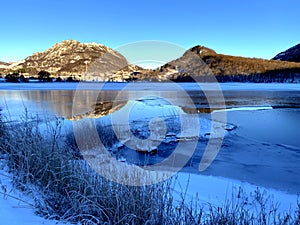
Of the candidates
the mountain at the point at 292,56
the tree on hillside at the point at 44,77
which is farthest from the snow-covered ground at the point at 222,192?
the mountain at the point at 292,56

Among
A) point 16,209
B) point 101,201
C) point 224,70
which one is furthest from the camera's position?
→ point 224,70

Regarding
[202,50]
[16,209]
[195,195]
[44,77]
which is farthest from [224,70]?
[16,209]

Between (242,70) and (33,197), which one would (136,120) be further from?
(242,70)

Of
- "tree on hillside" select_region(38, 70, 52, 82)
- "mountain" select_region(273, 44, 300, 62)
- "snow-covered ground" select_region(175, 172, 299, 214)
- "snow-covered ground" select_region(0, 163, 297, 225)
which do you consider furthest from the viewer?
"mountain" select_region(273, 44, 300, 62)

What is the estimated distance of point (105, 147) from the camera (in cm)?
640

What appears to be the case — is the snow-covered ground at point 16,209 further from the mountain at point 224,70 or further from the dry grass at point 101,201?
the mountain at point 224,70

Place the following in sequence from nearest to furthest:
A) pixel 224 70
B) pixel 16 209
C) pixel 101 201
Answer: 1. pixel 16 209
2. pixel 101 201
3. pixel 224 70

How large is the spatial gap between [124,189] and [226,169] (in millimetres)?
3208

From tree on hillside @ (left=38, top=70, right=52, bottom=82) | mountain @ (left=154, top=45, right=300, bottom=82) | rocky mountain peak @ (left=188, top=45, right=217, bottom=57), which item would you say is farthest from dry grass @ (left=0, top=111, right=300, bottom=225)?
rocky mountain peak @ (left=188, top=45, right=217, bottom=57)

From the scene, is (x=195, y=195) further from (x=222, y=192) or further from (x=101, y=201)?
(x=101, y=201)

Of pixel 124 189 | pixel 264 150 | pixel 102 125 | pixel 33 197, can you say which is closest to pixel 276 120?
pixel 264 150

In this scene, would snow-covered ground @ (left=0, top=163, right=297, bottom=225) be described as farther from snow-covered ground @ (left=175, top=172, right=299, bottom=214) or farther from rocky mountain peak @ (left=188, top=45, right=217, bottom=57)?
rocky mountain peak @ (left=188, top=45, right=217, bottom=57)

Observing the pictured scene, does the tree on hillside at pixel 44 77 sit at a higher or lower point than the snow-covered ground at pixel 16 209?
higher

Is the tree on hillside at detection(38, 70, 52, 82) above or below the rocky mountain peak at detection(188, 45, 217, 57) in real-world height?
below
